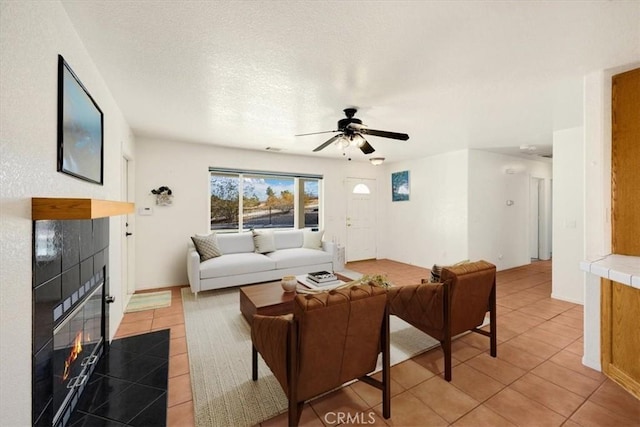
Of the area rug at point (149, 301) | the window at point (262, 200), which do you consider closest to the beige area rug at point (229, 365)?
the area rug at point (149, 301)

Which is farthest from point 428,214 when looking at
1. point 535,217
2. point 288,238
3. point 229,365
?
point 229,365

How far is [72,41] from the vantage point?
1.70 m

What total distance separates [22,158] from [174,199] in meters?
3.64

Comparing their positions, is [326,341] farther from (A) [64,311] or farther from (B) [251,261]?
(B) [251,261]

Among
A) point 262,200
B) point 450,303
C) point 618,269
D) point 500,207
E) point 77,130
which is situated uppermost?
point 77,130

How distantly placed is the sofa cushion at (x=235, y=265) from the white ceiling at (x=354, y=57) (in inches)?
80.1

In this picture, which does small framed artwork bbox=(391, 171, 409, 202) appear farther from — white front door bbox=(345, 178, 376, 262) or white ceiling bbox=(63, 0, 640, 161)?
white ceiling bbox=(63, 0, 640, 161)

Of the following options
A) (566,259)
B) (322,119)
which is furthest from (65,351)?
(566,259)

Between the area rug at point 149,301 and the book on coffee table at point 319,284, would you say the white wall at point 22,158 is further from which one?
the area rug at point 149,301

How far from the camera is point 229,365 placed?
2248 millimetres

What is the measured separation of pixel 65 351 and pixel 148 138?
3669 mm

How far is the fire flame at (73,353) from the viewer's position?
1.56 meters

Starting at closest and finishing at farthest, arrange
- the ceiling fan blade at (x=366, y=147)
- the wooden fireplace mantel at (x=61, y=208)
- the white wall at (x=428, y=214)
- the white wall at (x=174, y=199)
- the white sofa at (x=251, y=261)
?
the wooden fireplace mantel at (x=61, y=208)
the ceiling fan blade at (x=366, y=147)
the white sofa at (x=251, y=261)
the white wall at (x=174, y=199)
the white wall at (x=428, y=214)

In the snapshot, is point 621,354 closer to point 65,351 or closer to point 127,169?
point 65,351
